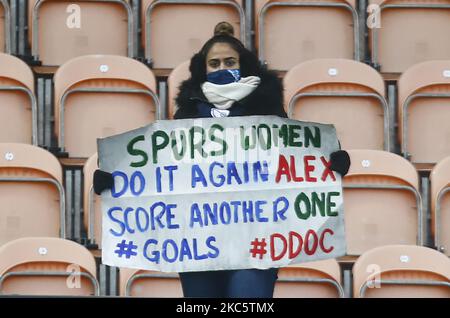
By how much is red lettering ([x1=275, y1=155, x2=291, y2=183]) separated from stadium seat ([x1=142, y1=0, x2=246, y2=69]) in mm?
1156

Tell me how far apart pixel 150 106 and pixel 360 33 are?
0.84m

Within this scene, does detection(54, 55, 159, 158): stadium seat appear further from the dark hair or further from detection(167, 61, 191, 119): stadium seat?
the dark hair

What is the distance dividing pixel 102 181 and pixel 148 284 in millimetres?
491

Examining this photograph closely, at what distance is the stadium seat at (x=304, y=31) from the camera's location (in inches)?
205

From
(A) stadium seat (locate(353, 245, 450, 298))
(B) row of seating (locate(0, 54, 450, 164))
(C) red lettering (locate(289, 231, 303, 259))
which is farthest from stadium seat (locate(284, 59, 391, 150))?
(C) red lettering (locate(289, 231, 303, 259))

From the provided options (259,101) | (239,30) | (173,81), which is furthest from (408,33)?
(259,101)

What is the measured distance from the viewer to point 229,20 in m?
5.25

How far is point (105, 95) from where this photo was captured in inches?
194

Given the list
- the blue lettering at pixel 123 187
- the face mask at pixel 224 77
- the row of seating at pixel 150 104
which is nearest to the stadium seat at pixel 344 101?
the row of seating at pixel 150 104

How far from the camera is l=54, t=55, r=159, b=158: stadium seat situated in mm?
4895

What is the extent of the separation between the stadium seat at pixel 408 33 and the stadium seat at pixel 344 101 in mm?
308

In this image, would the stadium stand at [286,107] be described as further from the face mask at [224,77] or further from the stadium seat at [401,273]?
the face mask at [224,77]
